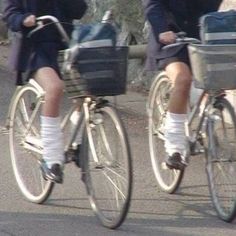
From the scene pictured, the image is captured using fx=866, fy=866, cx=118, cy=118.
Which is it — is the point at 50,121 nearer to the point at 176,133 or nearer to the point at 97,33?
the point at 97,33

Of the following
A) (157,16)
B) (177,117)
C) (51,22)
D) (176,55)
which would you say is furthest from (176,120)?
(51,22)

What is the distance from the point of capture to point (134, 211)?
5.98 m

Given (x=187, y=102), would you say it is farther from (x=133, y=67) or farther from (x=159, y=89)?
(x=133, y=67)

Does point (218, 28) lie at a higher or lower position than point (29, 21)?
lower

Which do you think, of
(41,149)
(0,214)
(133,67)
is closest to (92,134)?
(41,149)

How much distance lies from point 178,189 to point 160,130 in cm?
46

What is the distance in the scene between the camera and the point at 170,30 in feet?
19.4

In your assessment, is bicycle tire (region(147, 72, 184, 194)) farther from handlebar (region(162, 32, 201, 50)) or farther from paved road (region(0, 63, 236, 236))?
handlebar (region(162, 32, 201, 50))

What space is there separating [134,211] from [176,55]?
1.11 meters

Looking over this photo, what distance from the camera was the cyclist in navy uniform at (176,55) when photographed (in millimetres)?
5855

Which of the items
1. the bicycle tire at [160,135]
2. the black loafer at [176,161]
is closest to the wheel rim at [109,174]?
the black loafer at [176,161]

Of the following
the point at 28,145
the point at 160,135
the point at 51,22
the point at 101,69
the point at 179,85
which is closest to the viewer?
the point at 101,69

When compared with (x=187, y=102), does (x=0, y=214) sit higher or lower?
lower

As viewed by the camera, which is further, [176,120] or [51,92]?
[176,120]
